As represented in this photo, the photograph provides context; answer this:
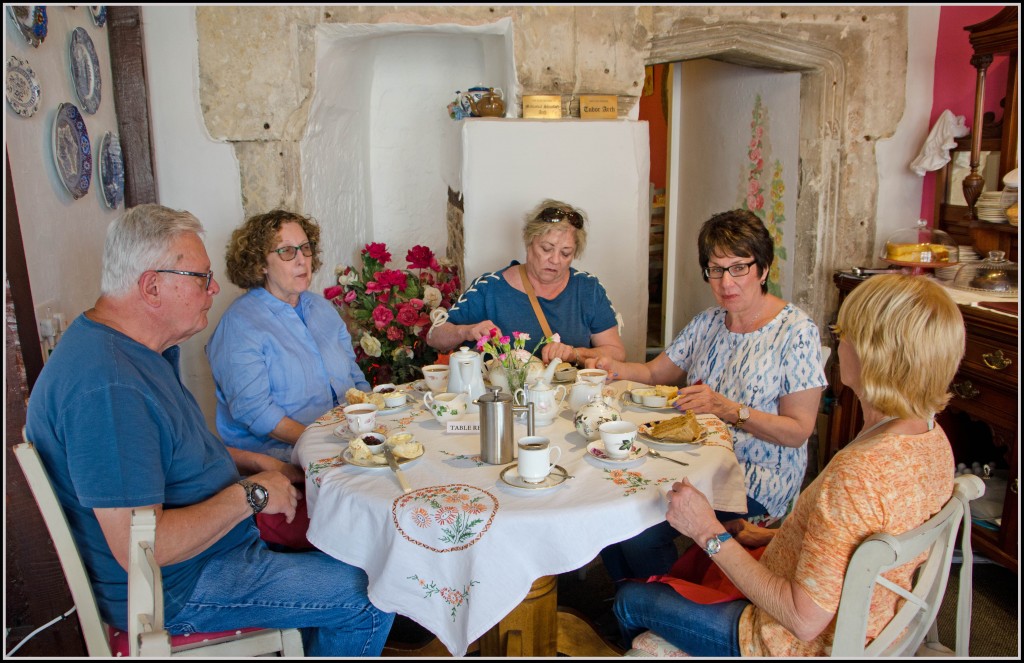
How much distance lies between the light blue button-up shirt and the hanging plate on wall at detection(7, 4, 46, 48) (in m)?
1.04

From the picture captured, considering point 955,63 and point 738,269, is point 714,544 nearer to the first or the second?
point 738,269

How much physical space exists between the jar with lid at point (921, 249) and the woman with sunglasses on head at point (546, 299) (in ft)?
5.24

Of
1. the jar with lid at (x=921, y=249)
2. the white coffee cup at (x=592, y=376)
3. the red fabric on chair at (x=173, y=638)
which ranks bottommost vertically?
the red fabric on chair at (x=173, y=638)

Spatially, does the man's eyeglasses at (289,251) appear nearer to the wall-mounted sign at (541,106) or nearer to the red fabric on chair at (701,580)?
the wall-mounted sign at (541,106)

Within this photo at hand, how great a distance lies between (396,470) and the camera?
5.88ft

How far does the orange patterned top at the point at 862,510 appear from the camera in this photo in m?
1.37

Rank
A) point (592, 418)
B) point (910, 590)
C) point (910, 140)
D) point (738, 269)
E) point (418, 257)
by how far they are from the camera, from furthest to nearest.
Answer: point (910, 140) < point (418, 257) < point (738, 269) < point (592, 418) < point (910, 590)

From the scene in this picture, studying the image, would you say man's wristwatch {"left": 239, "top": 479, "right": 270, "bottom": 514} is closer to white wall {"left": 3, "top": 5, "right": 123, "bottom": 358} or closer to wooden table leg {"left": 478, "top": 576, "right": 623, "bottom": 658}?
wooden table leg {"left": 478, "top": 576, "right": 623, "bottom": 658}

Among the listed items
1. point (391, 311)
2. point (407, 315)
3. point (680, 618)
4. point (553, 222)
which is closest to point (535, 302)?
point (553, 222)

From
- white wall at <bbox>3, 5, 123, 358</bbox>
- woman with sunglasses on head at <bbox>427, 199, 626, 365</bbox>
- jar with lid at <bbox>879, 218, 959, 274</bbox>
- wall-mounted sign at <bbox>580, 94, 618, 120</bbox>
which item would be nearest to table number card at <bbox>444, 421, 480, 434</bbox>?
woman with sunglasses on head at <bbox>427, 199, 626, 365</bbox>

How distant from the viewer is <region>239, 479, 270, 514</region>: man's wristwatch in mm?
1802

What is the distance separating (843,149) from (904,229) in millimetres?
538

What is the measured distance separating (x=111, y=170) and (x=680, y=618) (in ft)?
9.28

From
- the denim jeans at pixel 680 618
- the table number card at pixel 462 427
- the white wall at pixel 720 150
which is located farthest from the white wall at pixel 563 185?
the denim jeans at pixel 680 618
